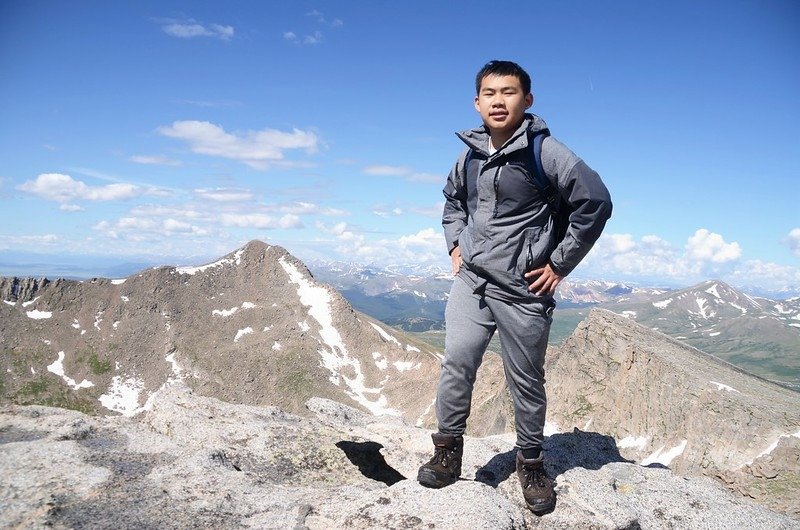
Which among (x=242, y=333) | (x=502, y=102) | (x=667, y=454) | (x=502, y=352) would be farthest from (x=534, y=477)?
(x=242, y=333)

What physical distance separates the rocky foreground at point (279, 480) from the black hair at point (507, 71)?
6101mm

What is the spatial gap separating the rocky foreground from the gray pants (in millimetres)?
1122

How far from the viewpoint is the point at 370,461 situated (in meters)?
9.95

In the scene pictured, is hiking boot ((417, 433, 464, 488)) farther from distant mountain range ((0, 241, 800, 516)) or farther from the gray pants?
distant mountain range ((0, 241, 800, 516))

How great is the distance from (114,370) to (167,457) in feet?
536

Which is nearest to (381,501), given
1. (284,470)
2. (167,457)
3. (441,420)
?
(441,420)

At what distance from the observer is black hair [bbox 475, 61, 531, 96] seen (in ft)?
22.3

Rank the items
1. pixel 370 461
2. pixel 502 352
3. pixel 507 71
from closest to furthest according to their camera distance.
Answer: pixel 507 71 → pixel 502 352 → pixel 370 461

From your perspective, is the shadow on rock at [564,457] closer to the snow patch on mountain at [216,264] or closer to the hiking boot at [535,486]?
the hiking boot at [535,486]

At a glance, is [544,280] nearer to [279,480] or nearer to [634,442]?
[279,480]

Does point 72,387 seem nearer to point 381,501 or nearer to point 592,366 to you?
point 592,366

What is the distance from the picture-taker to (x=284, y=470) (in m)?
8.64

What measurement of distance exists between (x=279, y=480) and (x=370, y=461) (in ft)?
7.71

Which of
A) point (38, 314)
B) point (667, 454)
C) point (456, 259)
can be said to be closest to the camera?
point (456, 259)
